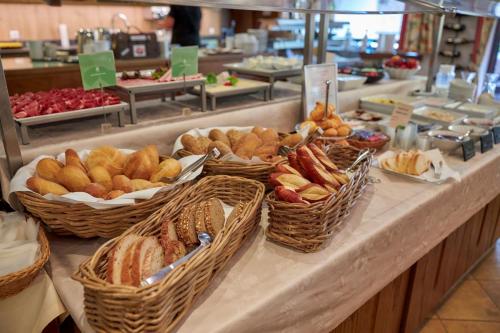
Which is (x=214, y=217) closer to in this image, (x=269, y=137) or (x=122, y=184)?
(x=122, y=184)

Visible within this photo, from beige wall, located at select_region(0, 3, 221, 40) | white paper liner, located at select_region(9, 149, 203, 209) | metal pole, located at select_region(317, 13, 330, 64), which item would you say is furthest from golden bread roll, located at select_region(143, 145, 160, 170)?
beige wall, located at select_region(0, 3, 221, 40)

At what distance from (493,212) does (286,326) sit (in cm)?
154

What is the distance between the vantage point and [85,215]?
2.86ft

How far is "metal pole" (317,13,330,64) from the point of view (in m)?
1.68

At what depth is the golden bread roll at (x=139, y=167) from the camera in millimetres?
1035

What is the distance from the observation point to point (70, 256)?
0.90 m

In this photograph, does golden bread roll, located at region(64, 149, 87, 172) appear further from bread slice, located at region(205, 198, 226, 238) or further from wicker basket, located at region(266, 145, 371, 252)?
wicker basket, located at region(266, 145, 371, 252)

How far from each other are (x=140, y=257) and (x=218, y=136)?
668 mm

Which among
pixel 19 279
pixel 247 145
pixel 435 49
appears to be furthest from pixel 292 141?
pixel 435 49

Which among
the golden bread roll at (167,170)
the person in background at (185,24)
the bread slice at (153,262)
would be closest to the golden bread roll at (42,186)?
the golden bread roll at (167,170)

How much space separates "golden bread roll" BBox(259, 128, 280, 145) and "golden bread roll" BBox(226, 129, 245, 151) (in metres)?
0.07

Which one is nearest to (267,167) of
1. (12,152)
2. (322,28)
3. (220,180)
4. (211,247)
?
(220,180)

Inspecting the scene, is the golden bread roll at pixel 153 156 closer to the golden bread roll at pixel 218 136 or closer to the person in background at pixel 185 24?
the golden bread roll at pixel 218 136

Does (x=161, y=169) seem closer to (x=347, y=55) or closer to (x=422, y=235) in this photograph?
(x=422, y=235)
